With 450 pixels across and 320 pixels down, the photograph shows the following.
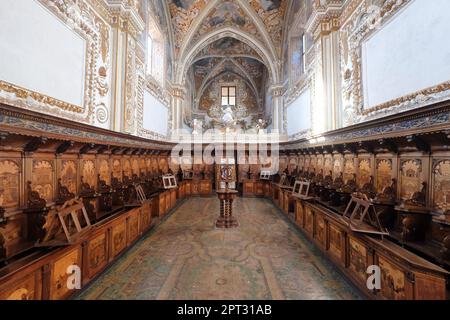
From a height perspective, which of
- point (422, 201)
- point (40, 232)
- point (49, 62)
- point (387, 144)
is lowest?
point (40, 232)

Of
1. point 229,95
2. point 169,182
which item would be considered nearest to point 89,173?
point 169,182

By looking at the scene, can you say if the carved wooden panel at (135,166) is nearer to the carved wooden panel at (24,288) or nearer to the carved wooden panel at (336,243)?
the carved wooden panel at (24,288)

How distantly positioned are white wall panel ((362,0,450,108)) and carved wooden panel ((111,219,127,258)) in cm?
540

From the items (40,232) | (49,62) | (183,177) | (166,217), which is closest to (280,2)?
(183,177)

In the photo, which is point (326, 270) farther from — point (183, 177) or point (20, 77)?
point (183, 177)

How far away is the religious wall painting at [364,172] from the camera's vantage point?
12.6ft

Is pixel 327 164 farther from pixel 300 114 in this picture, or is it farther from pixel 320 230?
pixel 300 114

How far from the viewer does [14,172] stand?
8.59 ft

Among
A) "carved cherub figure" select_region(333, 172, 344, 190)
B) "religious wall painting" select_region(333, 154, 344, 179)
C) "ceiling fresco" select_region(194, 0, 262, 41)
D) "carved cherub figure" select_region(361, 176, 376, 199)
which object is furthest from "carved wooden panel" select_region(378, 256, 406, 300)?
"ceiling fresco" select_region(194, 0, 262, 41)

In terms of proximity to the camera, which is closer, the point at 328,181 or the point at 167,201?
the point at 328,181

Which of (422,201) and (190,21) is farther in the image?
Answer: (190,21)

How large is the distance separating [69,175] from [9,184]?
104cm

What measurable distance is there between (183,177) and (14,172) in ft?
24.9

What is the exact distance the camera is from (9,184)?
8.34 ft
